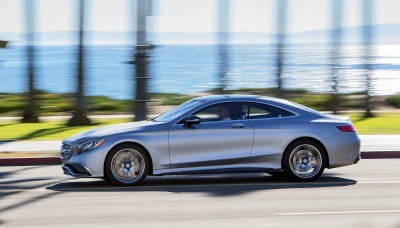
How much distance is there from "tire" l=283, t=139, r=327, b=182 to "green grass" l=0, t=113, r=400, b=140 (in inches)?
368

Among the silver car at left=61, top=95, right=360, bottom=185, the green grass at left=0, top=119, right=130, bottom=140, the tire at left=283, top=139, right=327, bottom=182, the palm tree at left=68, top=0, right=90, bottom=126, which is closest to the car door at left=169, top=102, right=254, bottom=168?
the silver car at left=61, top=95, right=360, bottom=185

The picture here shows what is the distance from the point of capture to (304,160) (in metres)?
13.5

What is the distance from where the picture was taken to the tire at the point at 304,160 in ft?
43.8

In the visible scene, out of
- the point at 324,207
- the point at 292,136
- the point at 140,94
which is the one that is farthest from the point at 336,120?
the point at 140,94

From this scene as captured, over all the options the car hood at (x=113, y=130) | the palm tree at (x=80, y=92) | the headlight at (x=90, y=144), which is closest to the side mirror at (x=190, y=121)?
the car hood at (x=113, y=130)

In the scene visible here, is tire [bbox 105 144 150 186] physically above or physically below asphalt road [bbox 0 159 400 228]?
above

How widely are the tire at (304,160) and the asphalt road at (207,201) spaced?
0.23m

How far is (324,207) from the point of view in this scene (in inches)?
426

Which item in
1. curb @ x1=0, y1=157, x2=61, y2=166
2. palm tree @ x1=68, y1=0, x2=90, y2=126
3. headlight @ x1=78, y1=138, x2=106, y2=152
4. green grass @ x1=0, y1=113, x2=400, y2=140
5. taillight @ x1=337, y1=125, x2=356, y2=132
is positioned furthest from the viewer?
palm tree @ x1=68, y1=0, x2=90, y2=126

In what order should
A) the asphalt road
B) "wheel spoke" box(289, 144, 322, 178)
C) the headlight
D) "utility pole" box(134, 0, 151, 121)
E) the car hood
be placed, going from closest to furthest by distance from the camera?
the asphalt road < the headlight < the car hood < "wheel spoke" box(289, 144, 322, 178) < "utility pole" box(134, 0, 151, 121)

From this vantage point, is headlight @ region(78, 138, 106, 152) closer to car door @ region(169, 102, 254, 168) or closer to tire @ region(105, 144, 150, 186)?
tire @ region(105, 144, 150, 186)

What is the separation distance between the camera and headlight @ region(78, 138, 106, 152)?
505 inches

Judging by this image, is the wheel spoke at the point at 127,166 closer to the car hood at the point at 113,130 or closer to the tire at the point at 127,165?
the tire at the point at 127,165

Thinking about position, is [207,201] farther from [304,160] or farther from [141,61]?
[141,61]
